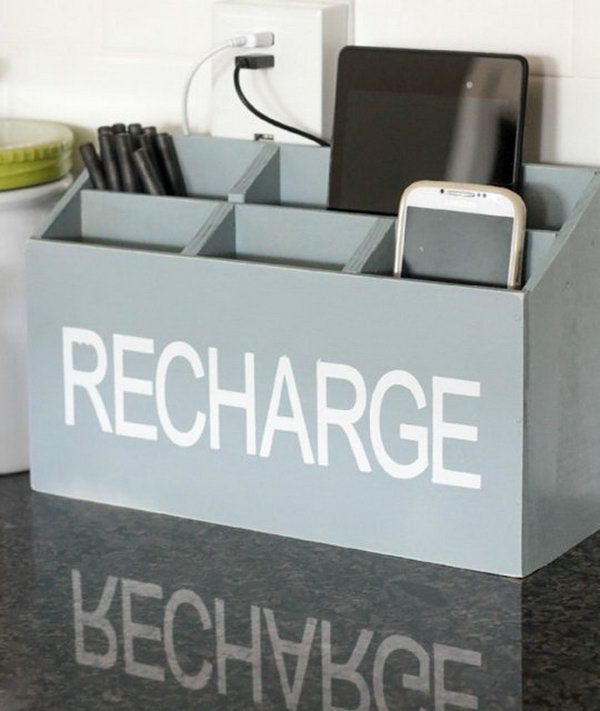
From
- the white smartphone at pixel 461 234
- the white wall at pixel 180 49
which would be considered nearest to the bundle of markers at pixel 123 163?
the white wall at pixel 180 49

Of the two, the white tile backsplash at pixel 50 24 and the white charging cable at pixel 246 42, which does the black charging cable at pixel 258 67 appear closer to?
the white charging cable at pixel 246 42

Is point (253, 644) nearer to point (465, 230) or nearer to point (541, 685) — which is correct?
point (541, 685)

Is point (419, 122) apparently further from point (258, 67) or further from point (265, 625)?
point (265, 625)

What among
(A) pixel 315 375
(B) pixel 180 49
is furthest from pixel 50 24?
(A) pixel 315 375

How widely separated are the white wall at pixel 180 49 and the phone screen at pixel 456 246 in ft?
0.54

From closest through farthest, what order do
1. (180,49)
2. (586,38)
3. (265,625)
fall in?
(265,625) < (586,38) < (180,49)

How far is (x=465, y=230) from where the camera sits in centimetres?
106

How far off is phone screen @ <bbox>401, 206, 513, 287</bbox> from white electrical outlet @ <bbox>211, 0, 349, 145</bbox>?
0.71 ft

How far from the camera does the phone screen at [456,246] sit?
105 cm

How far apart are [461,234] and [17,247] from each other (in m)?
0.36

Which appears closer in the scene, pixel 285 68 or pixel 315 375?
pixel 315 375

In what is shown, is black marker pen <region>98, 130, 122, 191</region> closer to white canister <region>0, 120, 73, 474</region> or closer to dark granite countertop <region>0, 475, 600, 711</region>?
white canister <region>0, 120, 73, 474</region>

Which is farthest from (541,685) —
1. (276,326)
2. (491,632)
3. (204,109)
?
(204,109)

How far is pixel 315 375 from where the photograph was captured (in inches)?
42.1
